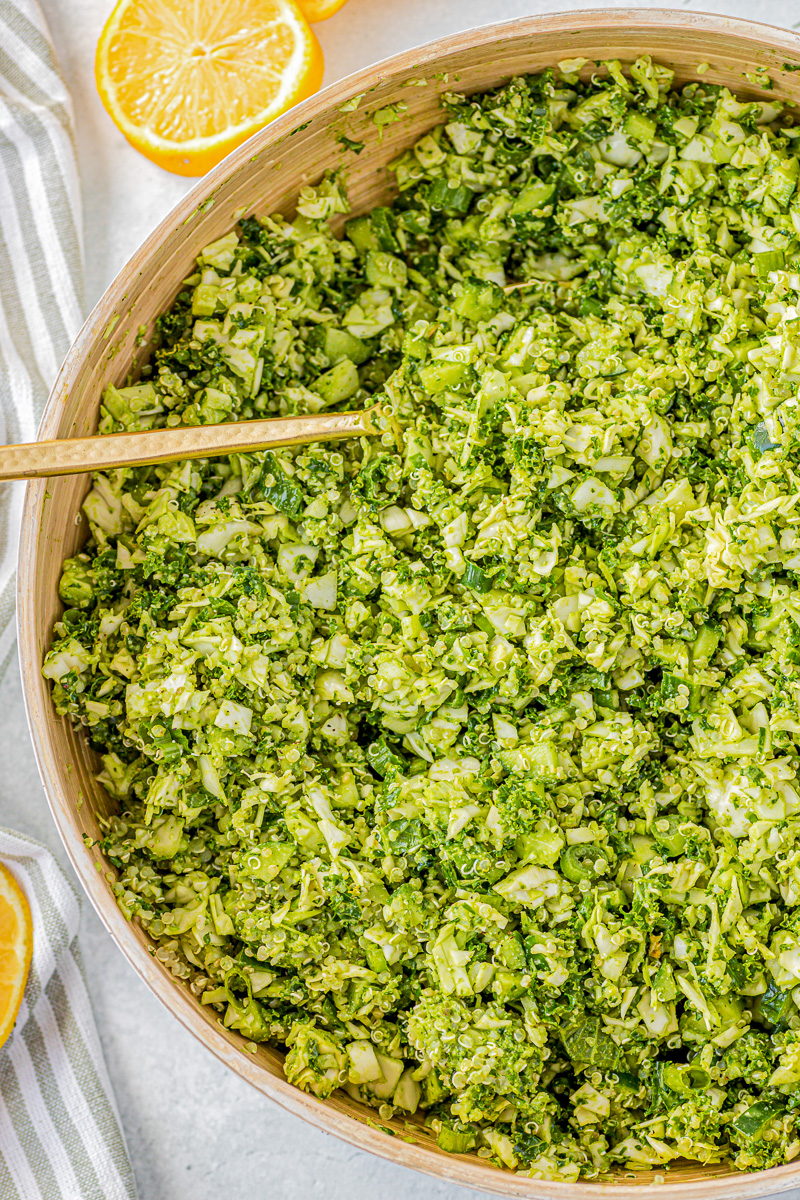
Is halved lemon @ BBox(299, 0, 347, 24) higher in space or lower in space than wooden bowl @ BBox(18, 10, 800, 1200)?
higher

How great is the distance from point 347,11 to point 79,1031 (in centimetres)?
311

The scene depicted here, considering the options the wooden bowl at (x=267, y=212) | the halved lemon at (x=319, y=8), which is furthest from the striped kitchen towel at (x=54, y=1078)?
the halved lemon at (x=319, y=8)

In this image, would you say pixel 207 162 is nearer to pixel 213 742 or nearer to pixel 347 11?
pixel 347 11

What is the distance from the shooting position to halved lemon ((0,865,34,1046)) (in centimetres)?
262

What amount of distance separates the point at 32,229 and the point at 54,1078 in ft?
8.10

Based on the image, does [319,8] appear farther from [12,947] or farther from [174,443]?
[12,947]

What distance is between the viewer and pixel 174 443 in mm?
2170

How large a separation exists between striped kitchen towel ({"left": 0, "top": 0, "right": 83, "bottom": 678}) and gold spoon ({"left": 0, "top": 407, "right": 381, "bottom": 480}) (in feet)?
2.71

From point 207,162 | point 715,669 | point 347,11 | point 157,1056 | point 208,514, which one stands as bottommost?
point 157,1056

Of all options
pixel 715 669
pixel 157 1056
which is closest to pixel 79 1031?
pixel 157 1056

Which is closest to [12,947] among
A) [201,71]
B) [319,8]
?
[201,71]

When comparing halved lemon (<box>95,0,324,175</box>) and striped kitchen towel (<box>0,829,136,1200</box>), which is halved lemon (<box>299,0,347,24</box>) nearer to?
halved lemon (<box>95,0,324,175</box>)

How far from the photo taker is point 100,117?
3000mm

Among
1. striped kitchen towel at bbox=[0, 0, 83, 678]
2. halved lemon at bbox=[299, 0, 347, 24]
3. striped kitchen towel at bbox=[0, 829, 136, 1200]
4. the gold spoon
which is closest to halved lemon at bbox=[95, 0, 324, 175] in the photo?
halved lemon at bbox=[299, 0, 347, 24]
